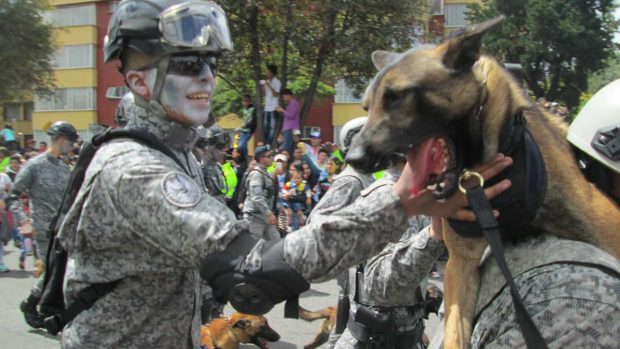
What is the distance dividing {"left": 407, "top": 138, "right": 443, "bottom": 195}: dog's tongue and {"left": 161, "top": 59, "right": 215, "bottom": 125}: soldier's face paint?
912 millimetres

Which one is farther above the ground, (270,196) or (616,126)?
(616,126)

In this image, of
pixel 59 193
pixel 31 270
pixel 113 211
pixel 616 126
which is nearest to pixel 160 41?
Result: pixel 113 211

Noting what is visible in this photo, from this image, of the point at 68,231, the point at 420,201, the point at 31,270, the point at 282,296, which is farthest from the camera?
the point at 31,270

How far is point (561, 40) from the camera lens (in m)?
28.1

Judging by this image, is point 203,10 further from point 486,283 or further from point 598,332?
point 598,332

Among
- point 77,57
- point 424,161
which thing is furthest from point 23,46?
point 424,161

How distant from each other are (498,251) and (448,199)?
187 millimetres

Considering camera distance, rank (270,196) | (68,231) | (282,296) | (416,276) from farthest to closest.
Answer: (270,196), (416,276), (68,231), (282,296)

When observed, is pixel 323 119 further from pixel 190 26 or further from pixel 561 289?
pixel 561 289

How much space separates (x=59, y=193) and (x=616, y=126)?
22.8 feet

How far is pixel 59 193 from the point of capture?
758 cm

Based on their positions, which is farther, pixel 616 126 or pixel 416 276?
pixel 416 276

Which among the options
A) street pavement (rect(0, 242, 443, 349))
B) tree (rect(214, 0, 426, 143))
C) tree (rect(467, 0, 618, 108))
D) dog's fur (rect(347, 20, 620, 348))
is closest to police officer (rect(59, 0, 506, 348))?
dog's fur (rect(347, 20, 620, 348))

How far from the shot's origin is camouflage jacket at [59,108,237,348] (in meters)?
1.81
